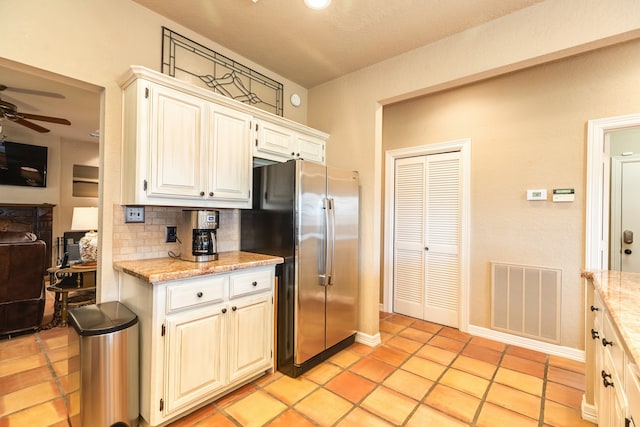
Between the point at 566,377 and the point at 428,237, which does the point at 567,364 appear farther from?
the point at 428,237

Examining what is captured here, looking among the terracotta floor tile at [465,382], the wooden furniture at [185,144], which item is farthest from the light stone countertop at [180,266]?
the terracotta floor tile at [465,382]

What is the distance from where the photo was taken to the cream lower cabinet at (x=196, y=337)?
171 cm

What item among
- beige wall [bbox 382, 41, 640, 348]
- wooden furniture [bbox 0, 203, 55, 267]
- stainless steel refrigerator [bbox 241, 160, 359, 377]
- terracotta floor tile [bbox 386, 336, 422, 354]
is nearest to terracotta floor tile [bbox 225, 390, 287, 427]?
stainless steel refrigerator [bbox 241, 160, 359, 377]

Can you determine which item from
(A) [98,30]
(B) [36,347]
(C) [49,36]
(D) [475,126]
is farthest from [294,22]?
(B) [36,347]

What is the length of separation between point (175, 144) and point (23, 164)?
5244 mm

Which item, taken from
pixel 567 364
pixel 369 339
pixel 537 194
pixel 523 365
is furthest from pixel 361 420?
pixel 537 194

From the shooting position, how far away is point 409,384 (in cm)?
225

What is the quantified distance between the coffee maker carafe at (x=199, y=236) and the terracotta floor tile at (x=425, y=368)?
1877 millimetres

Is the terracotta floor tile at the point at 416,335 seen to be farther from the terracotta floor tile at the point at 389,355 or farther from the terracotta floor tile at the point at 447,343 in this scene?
the terracotta floor tile at the point at 389,355

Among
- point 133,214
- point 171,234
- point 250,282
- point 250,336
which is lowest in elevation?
point 250,336

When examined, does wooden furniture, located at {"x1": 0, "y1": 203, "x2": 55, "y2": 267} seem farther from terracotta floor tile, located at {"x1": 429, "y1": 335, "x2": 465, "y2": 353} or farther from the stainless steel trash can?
terracotta floor tile, located at {"x1": 429, "y1": 335, "x2": 465, "y2": 353}

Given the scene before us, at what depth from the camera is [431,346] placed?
2.89 meters

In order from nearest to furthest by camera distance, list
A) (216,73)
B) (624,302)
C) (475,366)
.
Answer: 1. (624,302)
2. (475,366)
3. (216,73)

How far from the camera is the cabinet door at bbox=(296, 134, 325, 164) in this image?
2.99m
